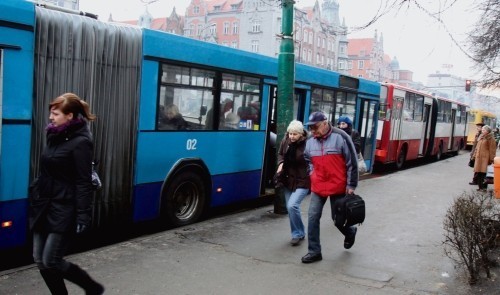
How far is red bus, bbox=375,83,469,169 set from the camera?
16.9 m

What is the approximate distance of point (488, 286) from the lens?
5125mm

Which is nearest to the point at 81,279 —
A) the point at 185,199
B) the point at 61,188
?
the point at 61,188

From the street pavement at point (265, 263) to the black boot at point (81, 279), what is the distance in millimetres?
599

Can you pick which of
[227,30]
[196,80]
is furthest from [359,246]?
[227,30]

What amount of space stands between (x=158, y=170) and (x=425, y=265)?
3.72 metres

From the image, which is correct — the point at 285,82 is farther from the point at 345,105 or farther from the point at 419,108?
the point at 419,108

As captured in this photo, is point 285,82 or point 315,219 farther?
point 285,82

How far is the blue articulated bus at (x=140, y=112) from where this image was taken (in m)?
5.16

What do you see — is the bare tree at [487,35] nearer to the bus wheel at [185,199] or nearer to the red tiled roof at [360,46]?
the bus wheel at [185,199]

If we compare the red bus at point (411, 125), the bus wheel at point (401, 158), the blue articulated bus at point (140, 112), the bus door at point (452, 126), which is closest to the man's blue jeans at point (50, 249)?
the blue articulated bus at point (140, 112)

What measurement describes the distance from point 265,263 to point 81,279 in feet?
7.71

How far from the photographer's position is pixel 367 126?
46.8 feet

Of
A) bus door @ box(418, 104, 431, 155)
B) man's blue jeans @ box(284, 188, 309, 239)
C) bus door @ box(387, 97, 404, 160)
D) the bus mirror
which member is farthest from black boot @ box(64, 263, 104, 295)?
bus door @ box(418, 104, 431, 155)

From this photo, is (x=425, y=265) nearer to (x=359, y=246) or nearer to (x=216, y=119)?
(x=359, y=246)
